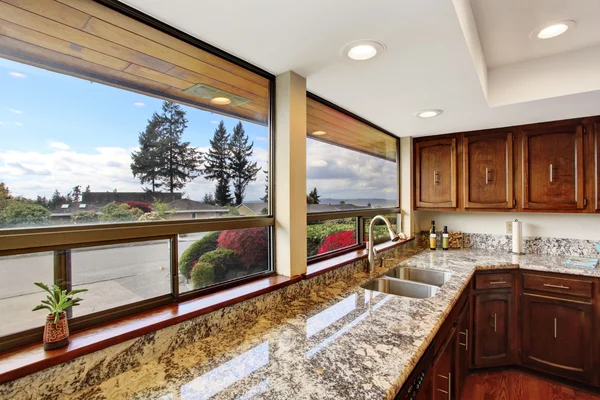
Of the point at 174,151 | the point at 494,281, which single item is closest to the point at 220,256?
the point at 174,151

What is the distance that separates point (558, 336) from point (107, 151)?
316 cm

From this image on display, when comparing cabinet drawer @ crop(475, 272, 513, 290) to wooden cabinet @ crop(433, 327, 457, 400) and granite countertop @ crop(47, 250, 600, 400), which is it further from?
granite countertop @ crop(47, 250, 600, 400)

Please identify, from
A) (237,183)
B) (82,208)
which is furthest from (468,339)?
(82,208)

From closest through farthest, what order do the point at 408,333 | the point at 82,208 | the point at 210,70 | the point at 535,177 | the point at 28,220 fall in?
the point at 28,220, the point at 82,208, the point at 408,333, the point at 210,70, the point at 535,177

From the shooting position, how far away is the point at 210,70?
1.41m

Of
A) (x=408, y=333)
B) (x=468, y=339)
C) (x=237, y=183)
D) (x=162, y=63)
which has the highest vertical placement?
(x=162, y=63)

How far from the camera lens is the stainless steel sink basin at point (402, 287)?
1.92 metres

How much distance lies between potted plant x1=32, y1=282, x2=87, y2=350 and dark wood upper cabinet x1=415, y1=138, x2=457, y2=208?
304 centimetres

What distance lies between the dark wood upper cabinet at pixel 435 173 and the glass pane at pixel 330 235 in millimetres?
1096

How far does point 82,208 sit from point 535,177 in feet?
10.7

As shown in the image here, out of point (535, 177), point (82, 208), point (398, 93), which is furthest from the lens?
point (535, 177)

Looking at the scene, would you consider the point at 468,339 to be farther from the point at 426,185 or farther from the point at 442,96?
the point at 442,96

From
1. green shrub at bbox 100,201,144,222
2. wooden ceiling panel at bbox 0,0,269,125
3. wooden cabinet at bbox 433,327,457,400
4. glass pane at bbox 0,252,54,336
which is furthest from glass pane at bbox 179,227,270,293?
wooden cabinet at bbox 433,327,457,400

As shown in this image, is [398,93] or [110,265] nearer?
[110,265]
